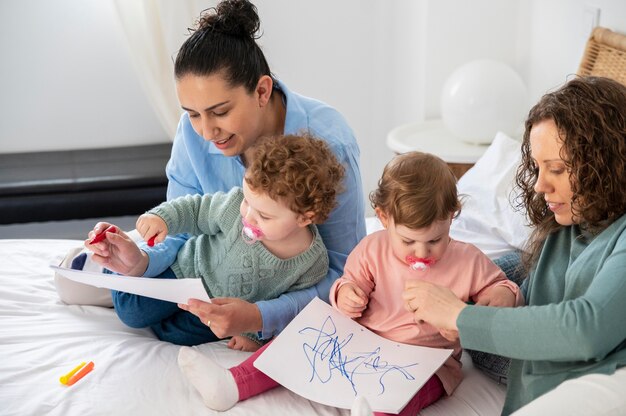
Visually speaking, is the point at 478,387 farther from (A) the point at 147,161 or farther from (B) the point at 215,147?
(A) the point at 147,161

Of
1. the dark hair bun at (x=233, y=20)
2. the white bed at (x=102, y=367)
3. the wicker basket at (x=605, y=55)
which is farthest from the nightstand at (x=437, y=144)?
the dark hair bun at (x=233, y=20)

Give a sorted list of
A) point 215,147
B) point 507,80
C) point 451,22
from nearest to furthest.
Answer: point 215,147, point 507,80, point 451,22

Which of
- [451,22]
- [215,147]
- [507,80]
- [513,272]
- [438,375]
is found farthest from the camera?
[451,22]

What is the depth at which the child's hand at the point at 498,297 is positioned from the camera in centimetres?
144

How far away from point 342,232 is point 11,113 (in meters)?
2.32

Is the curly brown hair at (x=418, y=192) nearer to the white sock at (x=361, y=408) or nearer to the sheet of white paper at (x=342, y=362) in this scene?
the sheet of white paper at (x=342, y=362)

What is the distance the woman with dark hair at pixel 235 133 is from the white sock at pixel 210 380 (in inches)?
4.1

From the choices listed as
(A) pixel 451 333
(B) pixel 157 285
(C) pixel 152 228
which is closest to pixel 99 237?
(C) pixel 152 228

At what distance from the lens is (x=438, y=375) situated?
1497 mm

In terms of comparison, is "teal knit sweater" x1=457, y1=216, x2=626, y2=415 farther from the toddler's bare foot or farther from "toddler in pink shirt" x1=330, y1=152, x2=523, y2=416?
the toddler's bare foot

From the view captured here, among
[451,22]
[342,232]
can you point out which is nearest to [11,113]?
[451,22]

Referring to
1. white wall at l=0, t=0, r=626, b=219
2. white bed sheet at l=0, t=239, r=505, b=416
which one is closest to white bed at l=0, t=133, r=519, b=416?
white bed sheet at l=0, t=239, r=505, b=416

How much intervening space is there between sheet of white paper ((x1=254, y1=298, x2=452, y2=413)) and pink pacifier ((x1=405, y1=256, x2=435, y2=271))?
15 centimetres

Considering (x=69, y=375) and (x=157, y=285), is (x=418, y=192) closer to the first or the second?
(x=157, y=285)
